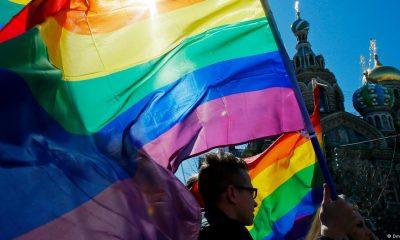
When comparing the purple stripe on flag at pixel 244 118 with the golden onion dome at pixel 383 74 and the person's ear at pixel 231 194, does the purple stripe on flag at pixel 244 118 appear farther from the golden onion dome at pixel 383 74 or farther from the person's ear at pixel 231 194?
the golden onion dome at pixel 383 74

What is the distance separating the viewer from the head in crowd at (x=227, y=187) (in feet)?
8.55

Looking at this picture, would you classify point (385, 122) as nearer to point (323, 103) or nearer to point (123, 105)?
point (323, 103)

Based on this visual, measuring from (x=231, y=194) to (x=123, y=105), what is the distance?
973 mm

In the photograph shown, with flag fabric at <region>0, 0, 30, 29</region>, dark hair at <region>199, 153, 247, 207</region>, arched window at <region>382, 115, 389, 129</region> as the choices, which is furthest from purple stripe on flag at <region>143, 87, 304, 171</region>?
arched window at <region>382, 115, 389, 129</region>

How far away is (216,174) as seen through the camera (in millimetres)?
2701

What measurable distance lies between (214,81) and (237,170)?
1.13 m

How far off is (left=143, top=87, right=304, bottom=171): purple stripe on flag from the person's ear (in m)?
0.96

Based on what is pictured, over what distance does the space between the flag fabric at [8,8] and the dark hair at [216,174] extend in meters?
1.70

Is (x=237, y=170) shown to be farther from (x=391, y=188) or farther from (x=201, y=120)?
(x=391, y=188)

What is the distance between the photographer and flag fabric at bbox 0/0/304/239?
2.37 m

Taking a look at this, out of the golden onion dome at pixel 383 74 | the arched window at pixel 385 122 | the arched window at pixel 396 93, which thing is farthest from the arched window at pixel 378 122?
the arched window at pixel 396 93

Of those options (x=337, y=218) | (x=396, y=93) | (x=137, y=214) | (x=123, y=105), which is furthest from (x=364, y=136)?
(x=137, y=214)

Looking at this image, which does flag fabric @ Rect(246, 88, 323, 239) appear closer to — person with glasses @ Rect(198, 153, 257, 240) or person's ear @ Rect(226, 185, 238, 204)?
person with glasses @ Rect(198, 153, 257, 240)

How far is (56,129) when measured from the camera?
261cm
